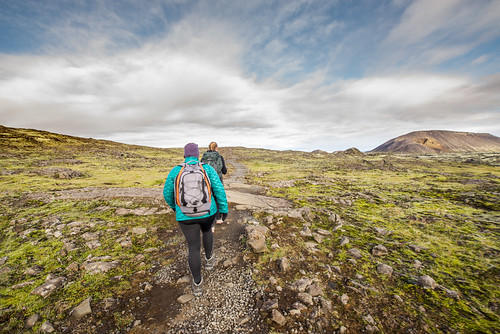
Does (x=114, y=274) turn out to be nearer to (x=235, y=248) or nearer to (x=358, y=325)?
(x=235, y=248)

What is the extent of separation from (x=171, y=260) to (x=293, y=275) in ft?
14.4

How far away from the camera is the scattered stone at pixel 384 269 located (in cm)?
604

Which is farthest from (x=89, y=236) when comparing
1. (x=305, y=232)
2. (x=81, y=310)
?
(x=305, y=232)

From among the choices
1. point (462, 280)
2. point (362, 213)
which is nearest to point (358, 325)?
point (462, 280)

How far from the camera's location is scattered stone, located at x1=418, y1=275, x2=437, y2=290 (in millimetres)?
5461

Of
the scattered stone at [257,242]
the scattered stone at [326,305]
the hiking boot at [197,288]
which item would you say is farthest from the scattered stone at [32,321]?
the scattered stone at [326,305]

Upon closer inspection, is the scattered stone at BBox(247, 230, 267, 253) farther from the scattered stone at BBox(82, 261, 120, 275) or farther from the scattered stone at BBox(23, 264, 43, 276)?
the scattered stone at BBox(23, 264, 43, 276)

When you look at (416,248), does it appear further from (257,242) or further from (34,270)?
(34,270)

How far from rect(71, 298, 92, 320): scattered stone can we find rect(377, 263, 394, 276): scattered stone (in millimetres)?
8275

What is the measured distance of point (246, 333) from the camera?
4254mm

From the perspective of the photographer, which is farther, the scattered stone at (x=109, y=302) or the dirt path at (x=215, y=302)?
the scattered stone at (x=109, y=302)

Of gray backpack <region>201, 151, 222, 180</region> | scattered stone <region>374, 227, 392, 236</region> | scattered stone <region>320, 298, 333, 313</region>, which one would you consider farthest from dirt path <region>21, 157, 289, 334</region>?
scattered stone <region>374, 227, 392, 236</region>

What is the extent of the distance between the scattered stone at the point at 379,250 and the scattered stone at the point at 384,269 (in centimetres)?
72

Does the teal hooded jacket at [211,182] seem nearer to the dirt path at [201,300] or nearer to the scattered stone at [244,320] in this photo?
the dirt path at [201,300]
